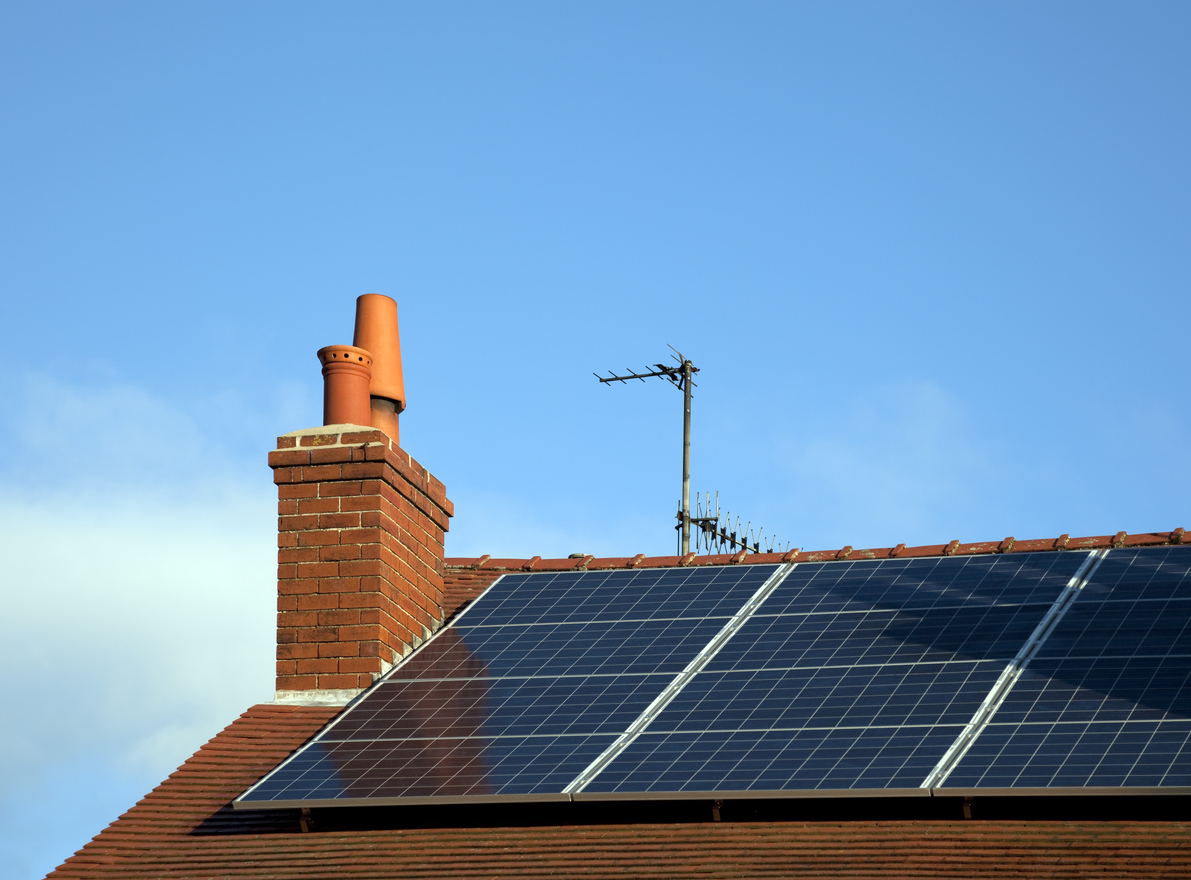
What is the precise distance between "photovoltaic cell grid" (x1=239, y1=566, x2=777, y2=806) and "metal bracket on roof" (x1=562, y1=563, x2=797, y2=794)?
8 centimetres

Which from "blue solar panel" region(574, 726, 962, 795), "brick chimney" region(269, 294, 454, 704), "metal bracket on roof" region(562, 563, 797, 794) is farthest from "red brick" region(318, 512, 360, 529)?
"blue solar panel" region(574, 726, 962, 795)

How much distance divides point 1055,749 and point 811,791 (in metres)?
1.85

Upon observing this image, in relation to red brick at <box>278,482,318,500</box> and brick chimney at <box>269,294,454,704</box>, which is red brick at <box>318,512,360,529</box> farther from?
red brick at <box>278,482,318,500</box>

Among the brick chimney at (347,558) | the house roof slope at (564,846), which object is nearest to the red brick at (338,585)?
the brick chimney at (347,558)

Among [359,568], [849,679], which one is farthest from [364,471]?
[849,679]

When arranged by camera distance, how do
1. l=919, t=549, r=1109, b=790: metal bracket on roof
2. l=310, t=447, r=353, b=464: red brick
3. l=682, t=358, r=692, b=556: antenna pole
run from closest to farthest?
1. l=919, t=549, r=1109, b=790: metal bracket on roof
2. l=310, t=447, r=353, b=464: red brick
3. l=682, t=358, r=692, b=556: antenna pole

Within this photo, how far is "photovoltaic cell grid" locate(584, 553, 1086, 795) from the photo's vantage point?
13.5 metres

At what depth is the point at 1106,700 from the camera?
13594 mm

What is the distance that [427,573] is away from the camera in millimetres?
18109

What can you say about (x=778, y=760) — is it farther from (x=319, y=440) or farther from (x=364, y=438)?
(x=319, y=440)

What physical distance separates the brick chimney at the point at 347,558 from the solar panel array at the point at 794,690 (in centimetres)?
48

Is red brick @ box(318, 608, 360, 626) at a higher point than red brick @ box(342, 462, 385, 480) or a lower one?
lower

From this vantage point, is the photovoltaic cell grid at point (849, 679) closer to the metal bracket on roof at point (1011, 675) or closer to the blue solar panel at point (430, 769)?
the metal bracket on roof at point (1011, 675)

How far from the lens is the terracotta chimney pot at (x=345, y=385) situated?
1828 centimetres
